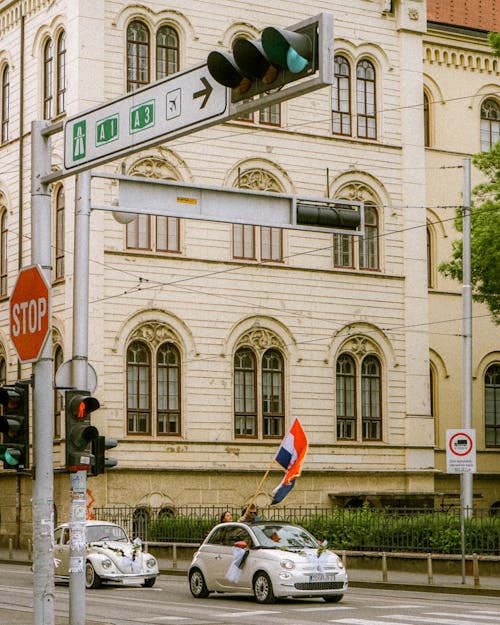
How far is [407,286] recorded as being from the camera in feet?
158

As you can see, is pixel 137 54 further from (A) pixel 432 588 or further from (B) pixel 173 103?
(B) pixel 173 103

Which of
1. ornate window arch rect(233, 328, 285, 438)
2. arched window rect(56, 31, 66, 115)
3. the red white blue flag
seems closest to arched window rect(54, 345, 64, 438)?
ornate window arch rect(233, 328, 285, 438)

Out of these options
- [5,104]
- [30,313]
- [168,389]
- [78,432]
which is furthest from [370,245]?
[30,313]

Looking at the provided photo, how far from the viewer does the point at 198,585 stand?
27.0 metres

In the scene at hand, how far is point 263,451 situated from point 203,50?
13.0 metres

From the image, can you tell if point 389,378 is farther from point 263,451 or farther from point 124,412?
point 124,412

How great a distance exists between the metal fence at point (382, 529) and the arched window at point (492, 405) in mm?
12645

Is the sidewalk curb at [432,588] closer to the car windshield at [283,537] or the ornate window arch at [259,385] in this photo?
the car windshield at [283,537]

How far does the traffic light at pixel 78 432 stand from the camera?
1677cm

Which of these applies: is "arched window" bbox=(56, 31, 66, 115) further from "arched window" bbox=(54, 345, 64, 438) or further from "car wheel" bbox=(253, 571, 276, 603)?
"car wheel" bbox=(253, 571, 276, 603)

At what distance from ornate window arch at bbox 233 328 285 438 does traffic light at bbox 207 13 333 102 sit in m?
34.6

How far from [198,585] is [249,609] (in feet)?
9.77

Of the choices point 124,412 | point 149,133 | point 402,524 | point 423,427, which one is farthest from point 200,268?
point 149,133

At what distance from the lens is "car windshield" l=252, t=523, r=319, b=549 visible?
25.8 metres
